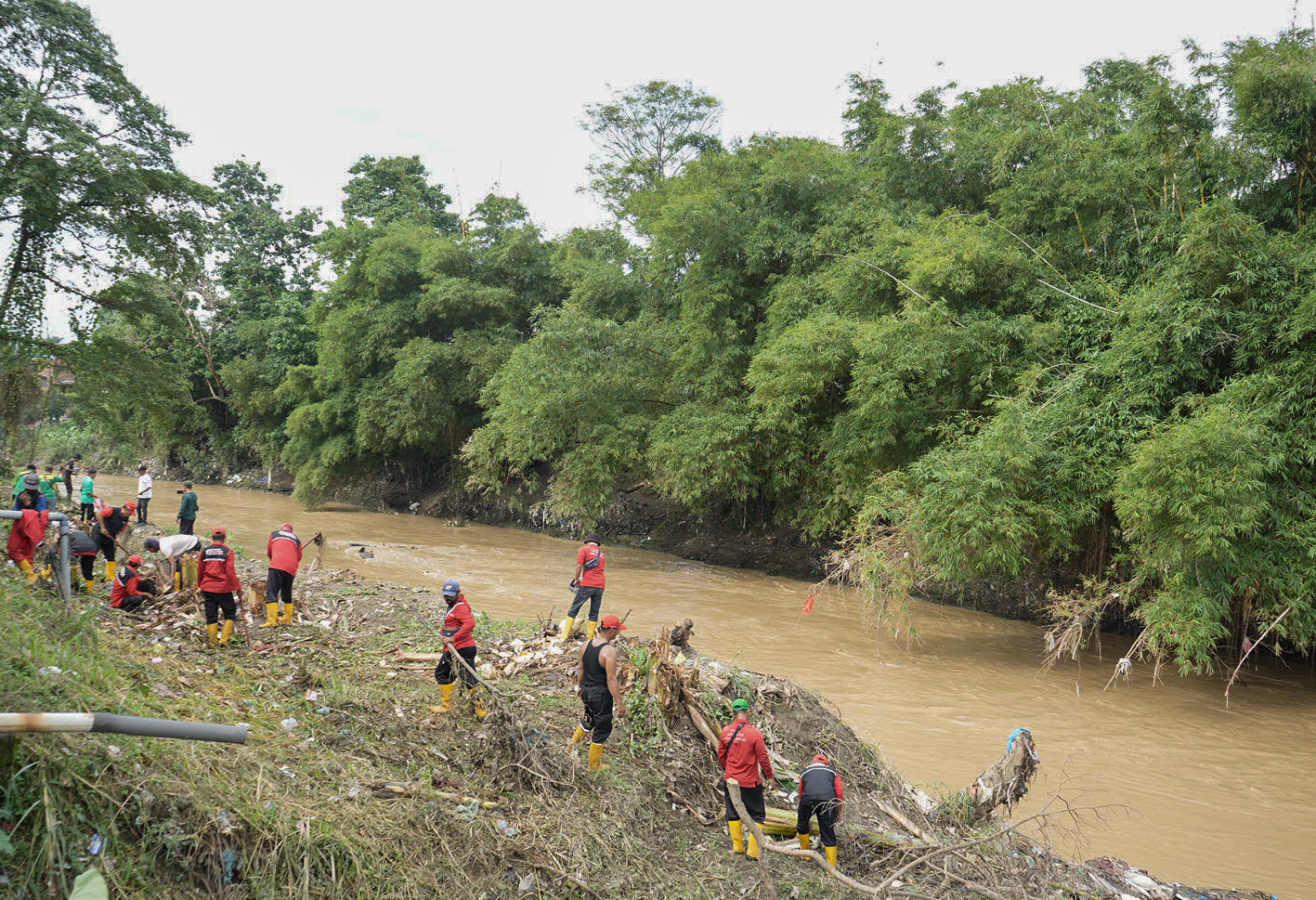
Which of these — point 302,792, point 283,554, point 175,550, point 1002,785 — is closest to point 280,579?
point 283,554

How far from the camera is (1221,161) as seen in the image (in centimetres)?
1251

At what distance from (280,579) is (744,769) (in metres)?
6.11

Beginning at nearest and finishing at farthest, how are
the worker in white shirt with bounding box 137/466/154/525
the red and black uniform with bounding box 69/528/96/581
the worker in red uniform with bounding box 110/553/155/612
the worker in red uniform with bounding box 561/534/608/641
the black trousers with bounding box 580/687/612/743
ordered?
the black trousers with bounding box 580/687/612/743 → the worker in red uniform with bounding box 110/553/155/612 → the red and black uniform with bounding box 69/528/96/581 → the worker in red uniform with bounding box 561/534/608/641 → the worker in white shirt with bounding box 137/466/154/525

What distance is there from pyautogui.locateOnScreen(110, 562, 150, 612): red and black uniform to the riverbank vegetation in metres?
8.39

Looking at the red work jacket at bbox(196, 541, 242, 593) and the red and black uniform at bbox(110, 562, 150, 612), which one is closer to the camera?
the red work jacket at bbox(196, 541, 242, 593)

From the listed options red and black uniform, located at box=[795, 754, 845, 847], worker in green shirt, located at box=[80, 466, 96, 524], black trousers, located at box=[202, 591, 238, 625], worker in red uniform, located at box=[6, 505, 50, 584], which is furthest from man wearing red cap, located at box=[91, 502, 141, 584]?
red and black uniform, located at box=[795, 754, 845, 847]

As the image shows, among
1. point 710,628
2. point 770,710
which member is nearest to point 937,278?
point 710,628

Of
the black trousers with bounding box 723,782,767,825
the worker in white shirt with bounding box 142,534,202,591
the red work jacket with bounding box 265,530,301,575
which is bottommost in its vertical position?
the black trousers with bounding box 723,782,767,825

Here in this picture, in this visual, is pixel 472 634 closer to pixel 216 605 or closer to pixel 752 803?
pixel 216 605

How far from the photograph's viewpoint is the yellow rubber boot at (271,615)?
29.8ft

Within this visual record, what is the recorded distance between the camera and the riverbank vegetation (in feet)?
36.7

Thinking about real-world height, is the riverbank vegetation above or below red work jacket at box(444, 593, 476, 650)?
above

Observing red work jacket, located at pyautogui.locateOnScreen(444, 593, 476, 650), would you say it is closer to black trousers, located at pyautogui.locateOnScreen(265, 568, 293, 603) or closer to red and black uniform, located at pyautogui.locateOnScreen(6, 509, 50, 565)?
black trousers, located at pyautogui.locateOnScreen(265, 568, 293, 603)

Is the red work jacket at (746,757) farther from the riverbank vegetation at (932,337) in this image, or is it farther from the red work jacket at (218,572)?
the riverbank vegetation at (932,337)
